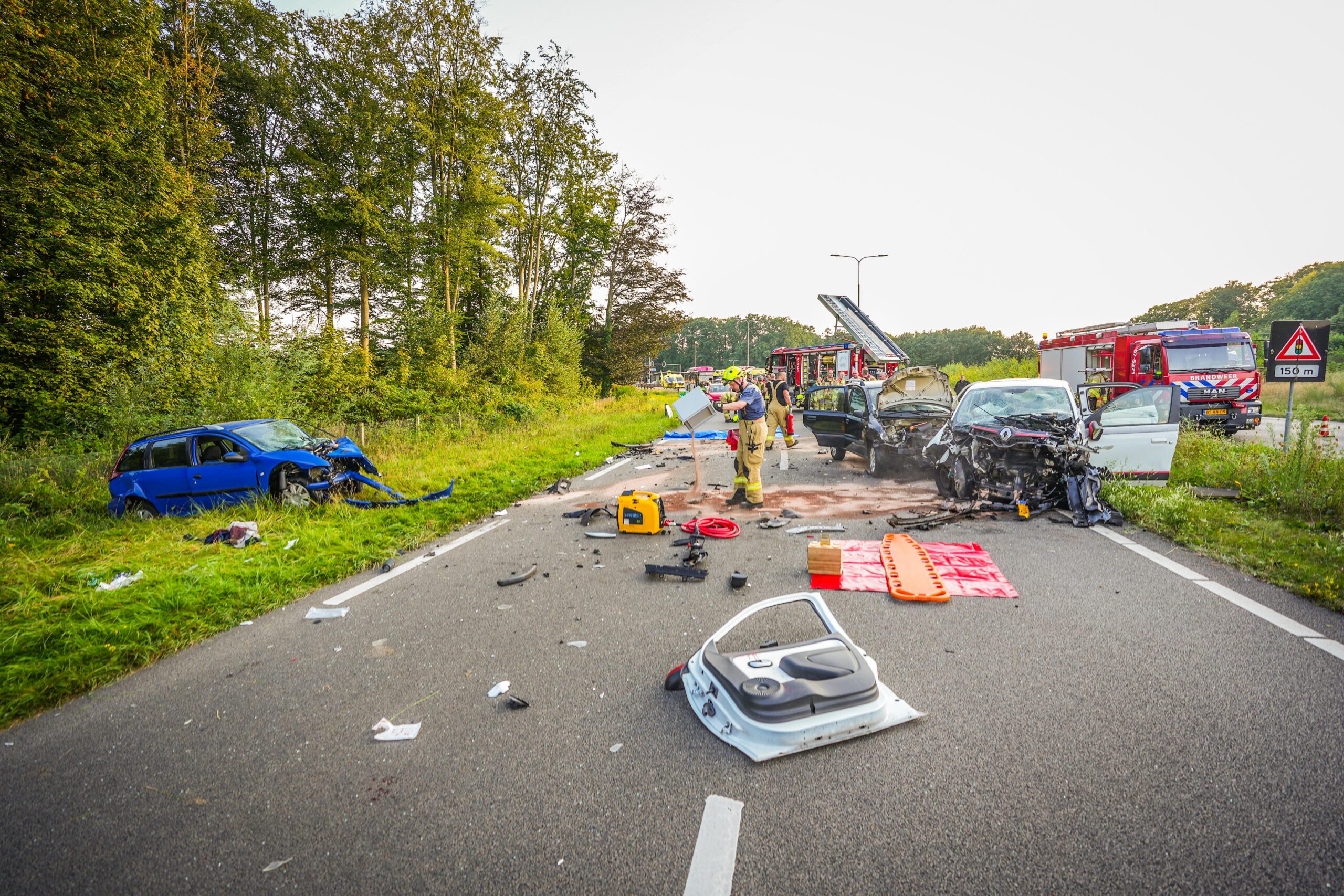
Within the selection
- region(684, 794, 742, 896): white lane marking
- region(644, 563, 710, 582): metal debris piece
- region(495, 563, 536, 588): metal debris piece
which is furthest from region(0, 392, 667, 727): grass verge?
region(684, 794, 742, 896): white lane marking

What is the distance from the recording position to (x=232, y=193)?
61.7 ft

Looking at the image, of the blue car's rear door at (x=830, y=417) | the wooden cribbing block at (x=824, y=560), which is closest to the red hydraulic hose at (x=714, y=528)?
the wooden cribbing block at (x=824, y=560)

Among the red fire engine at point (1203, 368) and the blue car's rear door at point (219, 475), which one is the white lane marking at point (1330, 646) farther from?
the red fire engine at point (1203, 368)

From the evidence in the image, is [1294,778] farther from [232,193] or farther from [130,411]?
[232,193]

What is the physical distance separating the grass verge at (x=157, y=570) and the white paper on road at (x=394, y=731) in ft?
6.61

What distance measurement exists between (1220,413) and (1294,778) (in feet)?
53.5

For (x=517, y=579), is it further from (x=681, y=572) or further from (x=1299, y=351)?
(x=1299, y=351)

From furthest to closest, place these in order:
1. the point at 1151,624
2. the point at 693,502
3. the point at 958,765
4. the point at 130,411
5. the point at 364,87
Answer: the point at 364,87, the point at 130,411, the point at 693,502, the point at 1151,624, the point at 958,765

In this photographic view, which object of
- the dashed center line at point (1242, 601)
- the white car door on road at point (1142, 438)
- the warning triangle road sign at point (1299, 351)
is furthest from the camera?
the warning triangle road sign at point (1299, 351)

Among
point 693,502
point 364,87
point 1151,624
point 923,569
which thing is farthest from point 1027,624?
point 364,87

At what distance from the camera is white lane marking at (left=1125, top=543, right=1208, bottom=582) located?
4.70 m

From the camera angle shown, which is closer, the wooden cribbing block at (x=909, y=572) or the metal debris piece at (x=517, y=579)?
the wooden cribbing block at (x=909, y=572)

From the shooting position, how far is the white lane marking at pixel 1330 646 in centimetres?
327

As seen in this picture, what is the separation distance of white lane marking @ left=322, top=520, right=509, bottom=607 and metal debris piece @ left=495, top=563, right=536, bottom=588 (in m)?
1.05
